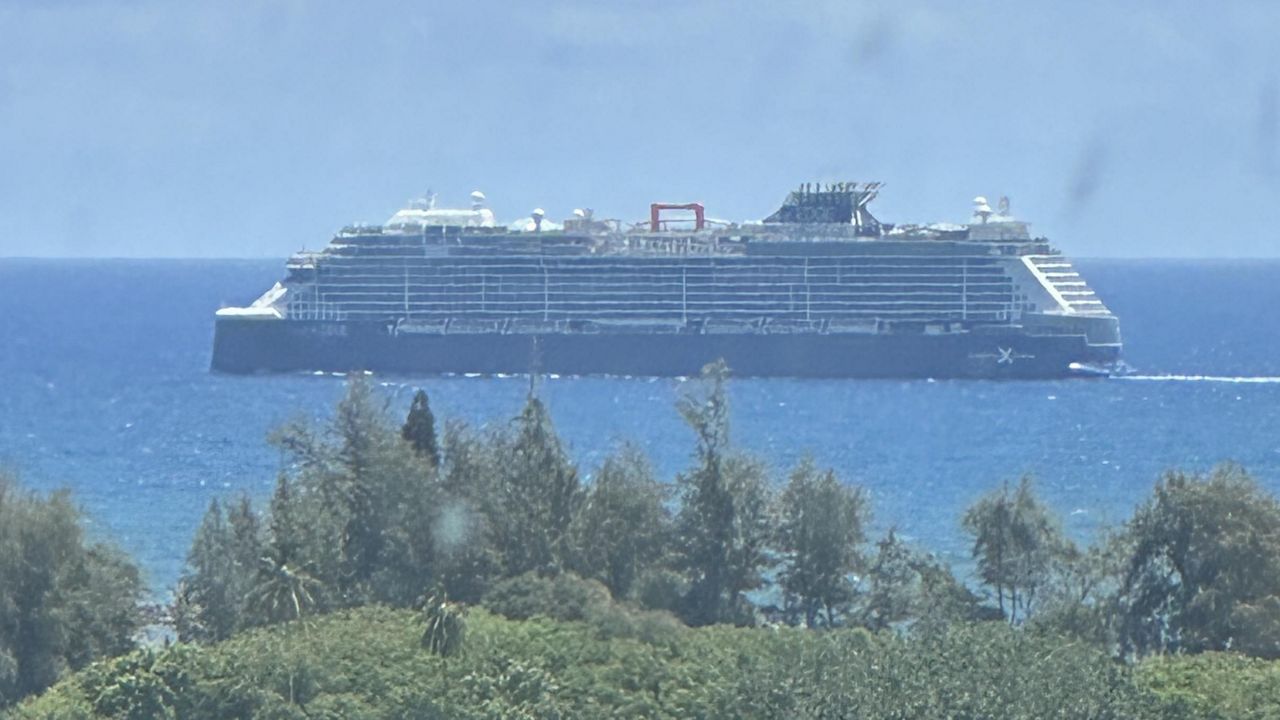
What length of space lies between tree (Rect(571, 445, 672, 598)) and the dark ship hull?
1887 inches

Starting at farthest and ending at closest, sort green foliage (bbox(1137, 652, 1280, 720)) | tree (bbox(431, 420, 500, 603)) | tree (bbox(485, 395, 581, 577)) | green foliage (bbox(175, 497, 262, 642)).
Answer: tree (bbox(485, 395, 581, 577))
tree (bbox(431, 420, 500, 603))
green foliage (bbox(175, 497, 262, 642))
green foliage (bbox(1137, 652, 1280, 720))

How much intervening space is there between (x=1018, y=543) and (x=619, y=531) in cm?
465

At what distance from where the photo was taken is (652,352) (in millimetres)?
78062

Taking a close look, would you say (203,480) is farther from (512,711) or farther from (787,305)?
(787,305)

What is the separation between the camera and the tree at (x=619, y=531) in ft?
90.3

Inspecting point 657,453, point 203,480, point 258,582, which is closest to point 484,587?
point 258,582

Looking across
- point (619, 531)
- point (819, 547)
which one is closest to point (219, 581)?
point (619, 531)

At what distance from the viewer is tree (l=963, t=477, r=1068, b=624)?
2748 centimetres

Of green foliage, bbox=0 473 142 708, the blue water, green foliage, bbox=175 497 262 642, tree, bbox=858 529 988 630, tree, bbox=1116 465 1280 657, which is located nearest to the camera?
green foliage, bbox=0 473 142 708

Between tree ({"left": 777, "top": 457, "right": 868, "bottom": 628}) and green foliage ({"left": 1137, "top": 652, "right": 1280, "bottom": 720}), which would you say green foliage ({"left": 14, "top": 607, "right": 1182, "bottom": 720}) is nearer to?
green foliage ({"left": 1137, "top": 652, "right": 1280, "bottom": 720})

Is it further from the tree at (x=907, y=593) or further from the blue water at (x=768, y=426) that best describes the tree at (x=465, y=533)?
the blue water at (x=768, y=426)

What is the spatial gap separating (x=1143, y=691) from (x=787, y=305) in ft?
187

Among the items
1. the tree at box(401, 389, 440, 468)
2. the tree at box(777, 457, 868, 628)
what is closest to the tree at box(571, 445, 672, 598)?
the tree at box(777, 457, 868, 628)

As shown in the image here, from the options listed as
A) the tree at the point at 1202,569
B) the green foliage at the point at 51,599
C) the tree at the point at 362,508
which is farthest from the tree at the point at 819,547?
the green foliage at the point at 51,599
